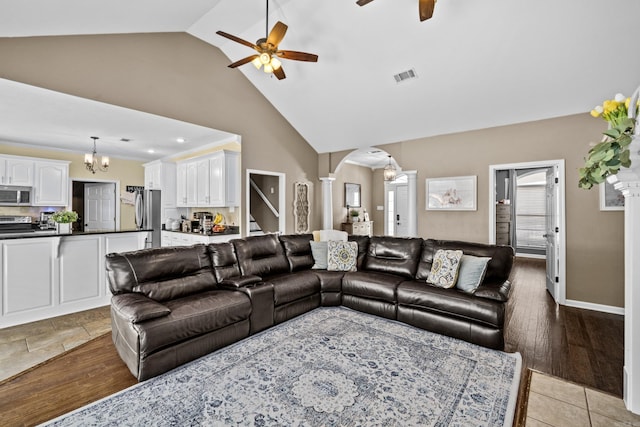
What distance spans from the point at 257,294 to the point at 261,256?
88 centimetres

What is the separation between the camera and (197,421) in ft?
6.02

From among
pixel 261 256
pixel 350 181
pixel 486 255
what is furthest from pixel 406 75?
pixel 350 181

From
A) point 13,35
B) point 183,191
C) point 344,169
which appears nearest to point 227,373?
point 13,35

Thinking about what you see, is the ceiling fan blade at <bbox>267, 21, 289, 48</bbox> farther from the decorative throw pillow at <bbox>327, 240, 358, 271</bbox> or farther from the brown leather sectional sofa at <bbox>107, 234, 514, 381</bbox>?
the decorative throw pillow at <bbox>327, 240, 358, 271</bbox>

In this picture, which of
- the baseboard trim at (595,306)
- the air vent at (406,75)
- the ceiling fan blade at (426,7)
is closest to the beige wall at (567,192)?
the baseboard trim at (595,306)

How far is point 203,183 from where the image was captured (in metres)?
5.73

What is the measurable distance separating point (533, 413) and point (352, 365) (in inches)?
49.8

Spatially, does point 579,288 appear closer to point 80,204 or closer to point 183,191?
point 183,191

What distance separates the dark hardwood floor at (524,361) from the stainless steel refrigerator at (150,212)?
353 centimetres

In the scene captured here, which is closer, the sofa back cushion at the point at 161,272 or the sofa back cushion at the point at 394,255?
the sofa back cushion at the point at 161,272

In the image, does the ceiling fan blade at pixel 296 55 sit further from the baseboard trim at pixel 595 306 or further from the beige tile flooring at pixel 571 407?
the baseboard trim at pixel 595 306

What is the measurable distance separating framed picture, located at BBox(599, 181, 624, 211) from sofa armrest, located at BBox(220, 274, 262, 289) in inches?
187

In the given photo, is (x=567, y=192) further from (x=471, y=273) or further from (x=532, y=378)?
(x=532, y=378)

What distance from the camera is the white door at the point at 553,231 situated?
4.37 m
